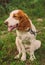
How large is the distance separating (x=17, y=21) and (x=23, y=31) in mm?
297

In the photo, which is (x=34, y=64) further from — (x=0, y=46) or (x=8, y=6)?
(x=8, y=6)

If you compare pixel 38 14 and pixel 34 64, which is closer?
pixel 34 64

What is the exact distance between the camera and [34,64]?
5801 mm

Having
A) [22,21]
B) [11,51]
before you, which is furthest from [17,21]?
[11,51]

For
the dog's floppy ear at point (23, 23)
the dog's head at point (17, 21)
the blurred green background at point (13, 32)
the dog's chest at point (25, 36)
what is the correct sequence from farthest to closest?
1. the blurred green background at point (13, 32)
2. the dog's chest at point (25, 36)
3. the dog's floppy ear at point (23, 23)
4. the dog's head at point (17, 21)

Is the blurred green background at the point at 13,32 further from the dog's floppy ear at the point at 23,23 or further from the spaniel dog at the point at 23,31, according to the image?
the dog's floppy ear at the point at 23,23

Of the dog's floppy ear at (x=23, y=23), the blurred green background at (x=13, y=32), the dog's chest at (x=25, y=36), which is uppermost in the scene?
the dog's floppy ear at (x=23, y=23)

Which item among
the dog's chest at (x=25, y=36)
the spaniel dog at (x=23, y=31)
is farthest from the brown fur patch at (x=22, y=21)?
the dog's chest at (x=25, y=36)

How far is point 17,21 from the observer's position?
545 cm

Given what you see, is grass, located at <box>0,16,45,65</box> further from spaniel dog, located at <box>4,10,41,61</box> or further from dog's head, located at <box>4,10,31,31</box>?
dog's head, located at <box>4,10,31,31</box>

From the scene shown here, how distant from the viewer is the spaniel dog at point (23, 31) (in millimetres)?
5410

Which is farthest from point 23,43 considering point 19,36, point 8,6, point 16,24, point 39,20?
point 8,6

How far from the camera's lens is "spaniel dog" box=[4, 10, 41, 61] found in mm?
5410

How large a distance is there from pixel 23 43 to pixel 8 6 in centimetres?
300
